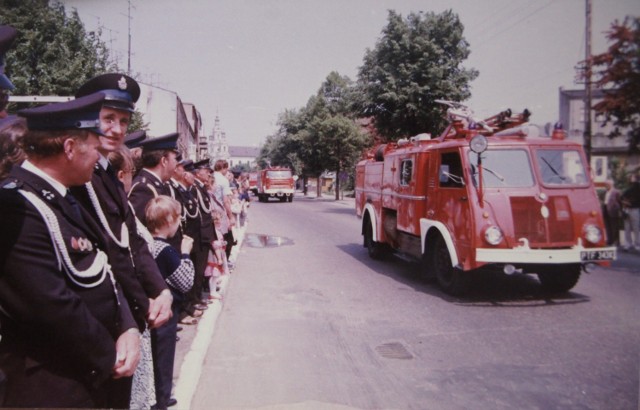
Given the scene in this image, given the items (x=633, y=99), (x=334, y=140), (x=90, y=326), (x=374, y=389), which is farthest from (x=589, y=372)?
(x=334, y=140)

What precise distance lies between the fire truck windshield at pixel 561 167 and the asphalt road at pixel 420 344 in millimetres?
1506

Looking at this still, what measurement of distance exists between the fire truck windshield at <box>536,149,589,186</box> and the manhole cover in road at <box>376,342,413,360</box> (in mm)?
3191

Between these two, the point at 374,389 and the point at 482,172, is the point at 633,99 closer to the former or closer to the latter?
the point at 374,389

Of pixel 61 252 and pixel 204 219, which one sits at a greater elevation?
pixel 61 252

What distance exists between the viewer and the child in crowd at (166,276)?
10.1 ft

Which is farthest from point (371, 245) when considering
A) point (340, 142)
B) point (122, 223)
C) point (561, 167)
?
point (340, 142)

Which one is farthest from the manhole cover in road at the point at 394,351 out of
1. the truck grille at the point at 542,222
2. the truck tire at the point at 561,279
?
the truck tire at the point at 561,279

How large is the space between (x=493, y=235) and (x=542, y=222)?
67cm

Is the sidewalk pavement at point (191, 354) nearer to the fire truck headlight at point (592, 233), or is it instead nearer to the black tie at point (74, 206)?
the black tie at point (74, 206)

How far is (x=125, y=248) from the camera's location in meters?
2.22

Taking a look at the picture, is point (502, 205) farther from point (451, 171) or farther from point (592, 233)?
point (592, 233)

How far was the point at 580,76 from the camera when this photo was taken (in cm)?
349

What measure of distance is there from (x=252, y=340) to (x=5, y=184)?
137 inches

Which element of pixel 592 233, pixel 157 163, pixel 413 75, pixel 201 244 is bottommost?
pixel 201 244
